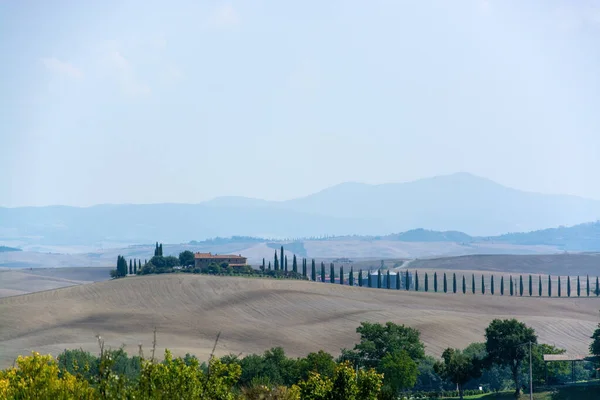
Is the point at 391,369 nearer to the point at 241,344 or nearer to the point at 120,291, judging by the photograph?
the point at 241,344

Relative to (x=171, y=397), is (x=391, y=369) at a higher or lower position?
lower

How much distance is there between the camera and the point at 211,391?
37.7m

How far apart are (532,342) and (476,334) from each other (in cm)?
2967

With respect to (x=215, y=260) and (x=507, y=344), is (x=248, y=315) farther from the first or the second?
(x=507, y=344)

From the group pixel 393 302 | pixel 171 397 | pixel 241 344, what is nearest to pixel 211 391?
pixel 171 397

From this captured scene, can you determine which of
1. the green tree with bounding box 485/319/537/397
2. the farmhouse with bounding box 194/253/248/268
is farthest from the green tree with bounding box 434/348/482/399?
the farmhouse with bounding box 194/253/248/268

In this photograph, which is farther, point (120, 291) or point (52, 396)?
point (120, 291)

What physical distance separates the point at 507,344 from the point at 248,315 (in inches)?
2151

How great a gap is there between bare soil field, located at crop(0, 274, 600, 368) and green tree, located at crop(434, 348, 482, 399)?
63.3 feet

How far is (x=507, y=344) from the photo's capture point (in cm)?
9056

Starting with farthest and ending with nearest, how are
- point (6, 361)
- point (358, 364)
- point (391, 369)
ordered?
point (6, 361)
point (358, 364)
point (391, 369)

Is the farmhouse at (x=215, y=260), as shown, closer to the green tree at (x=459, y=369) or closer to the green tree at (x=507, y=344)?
the green tree at (x=459, y=369)

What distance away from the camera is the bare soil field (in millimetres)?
118562

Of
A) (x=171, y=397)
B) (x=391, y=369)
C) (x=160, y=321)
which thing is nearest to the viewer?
(x=171, y=397)
